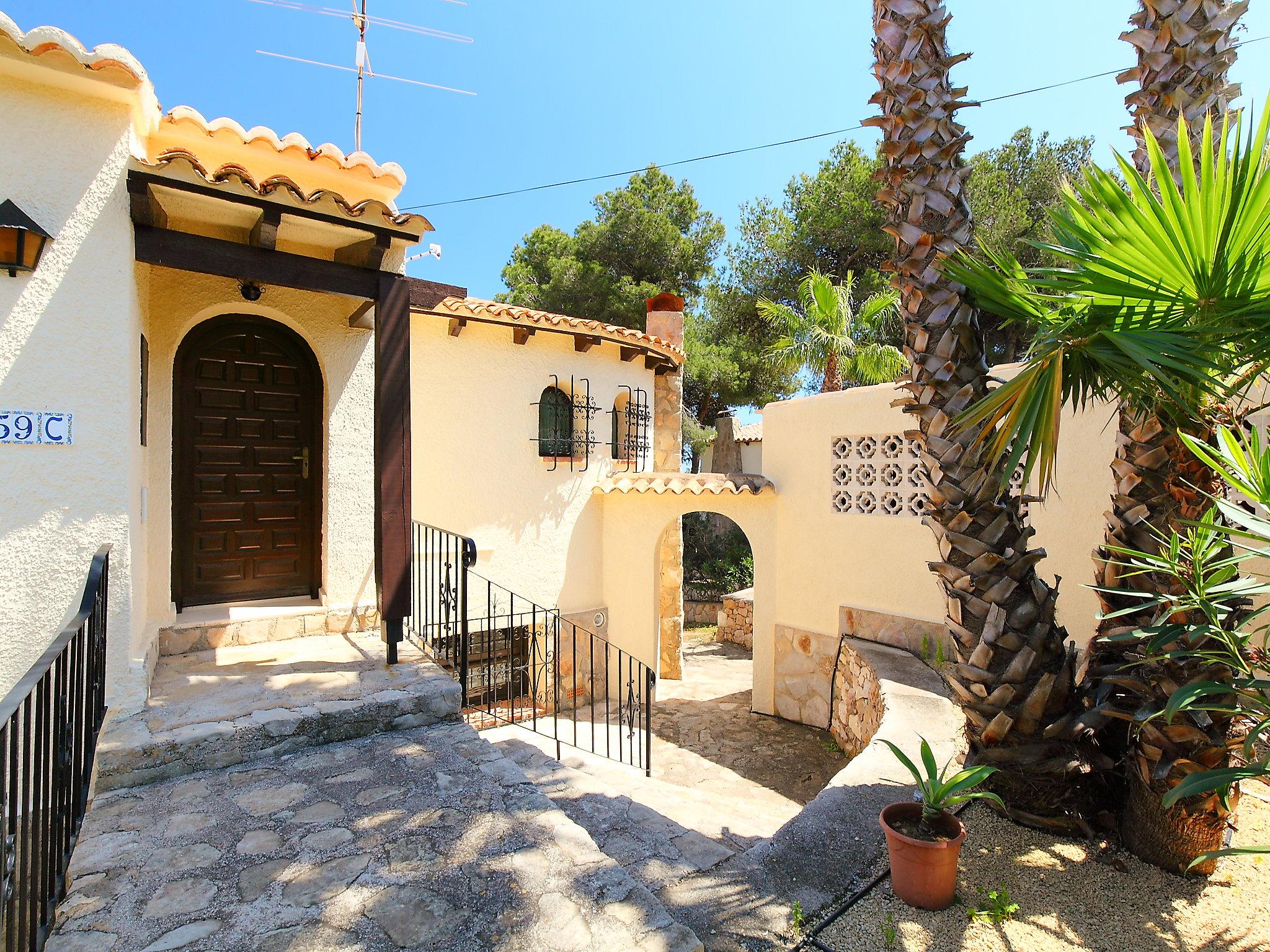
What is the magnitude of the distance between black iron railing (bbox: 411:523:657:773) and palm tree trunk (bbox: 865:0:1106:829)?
171 inches

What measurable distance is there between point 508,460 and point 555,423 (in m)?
1.10

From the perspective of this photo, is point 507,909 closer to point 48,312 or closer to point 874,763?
point 874,763

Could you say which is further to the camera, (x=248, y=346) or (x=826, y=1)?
(x=826, y=1)

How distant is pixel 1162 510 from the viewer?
327cm

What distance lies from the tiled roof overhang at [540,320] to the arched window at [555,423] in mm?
1041

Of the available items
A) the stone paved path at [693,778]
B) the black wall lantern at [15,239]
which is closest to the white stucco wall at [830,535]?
the stone paved path at [693,778]

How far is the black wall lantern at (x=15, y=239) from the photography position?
11.5ft

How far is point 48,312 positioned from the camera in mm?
3676

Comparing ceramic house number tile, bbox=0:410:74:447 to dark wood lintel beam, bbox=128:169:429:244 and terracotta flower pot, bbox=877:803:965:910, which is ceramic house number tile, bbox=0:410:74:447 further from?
terracotta flower pot, bbox=877:803:965:910

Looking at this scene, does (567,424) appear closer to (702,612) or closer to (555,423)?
(555,423)

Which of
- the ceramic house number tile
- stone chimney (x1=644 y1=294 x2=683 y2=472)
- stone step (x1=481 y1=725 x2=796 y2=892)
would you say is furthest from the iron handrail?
stone chimney (x1=644 y1=294 x2=683 y2=472)

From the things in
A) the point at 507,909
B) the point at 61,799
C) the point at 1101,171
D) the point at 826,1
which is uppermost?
the point at 826,1

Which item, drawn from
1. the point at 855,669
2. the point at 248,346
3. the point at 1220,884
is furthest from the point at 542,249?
the point at 1220,884

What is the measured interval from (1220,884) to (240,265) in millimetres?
6712
